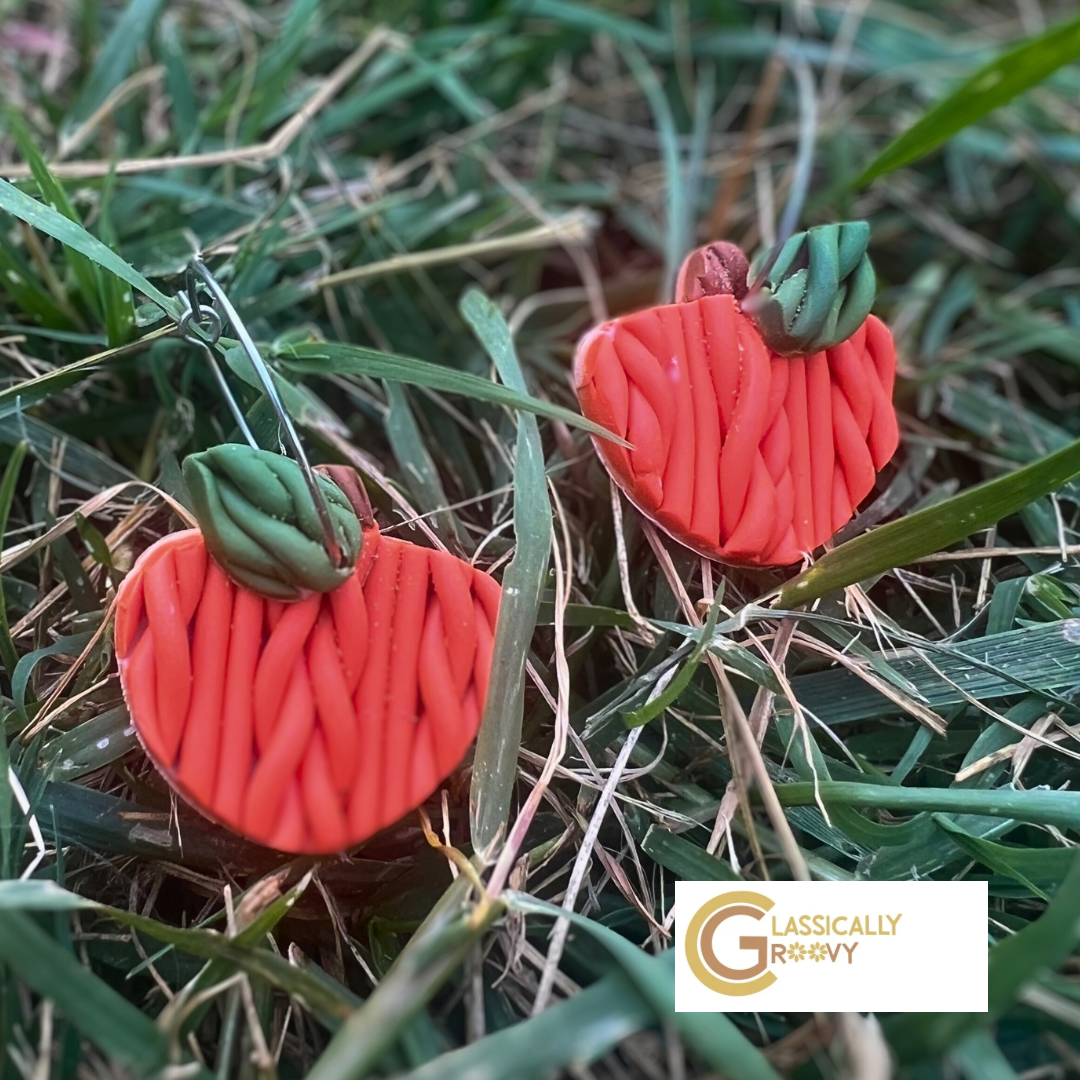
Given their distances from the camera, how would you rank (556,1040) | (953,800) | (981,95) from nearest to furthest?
(556,1040) → (953,800) → (981,95)

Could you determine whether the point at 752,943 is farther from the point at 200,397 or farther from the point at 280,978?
the point at 200,397

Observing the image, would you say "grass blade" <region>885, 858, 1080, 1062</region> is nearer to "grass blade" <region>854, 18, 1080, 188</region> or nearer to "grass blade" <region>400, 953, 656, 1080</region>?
"grass blade" <region>400, 953, 656, 1080</region>

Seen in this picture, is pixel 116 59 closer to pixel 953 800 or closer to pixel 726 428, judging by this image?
pixel 726 428

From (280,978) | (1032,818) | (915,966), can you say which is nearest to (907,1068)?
(915,966)

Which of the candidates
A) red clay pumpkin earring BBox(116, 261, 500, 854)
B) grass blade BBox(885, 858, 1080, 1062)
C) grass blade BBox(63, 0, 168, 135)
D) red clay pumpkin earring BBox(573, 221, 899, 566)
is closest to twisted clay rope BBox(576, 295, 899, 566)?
red clay pumpkin earring BBox(573, 221, 899, 566)

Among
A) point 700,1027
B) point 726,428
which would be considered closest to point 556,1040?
point 700,1027

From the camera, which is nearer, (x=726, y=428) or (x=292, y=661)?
(x=292, y=661)
